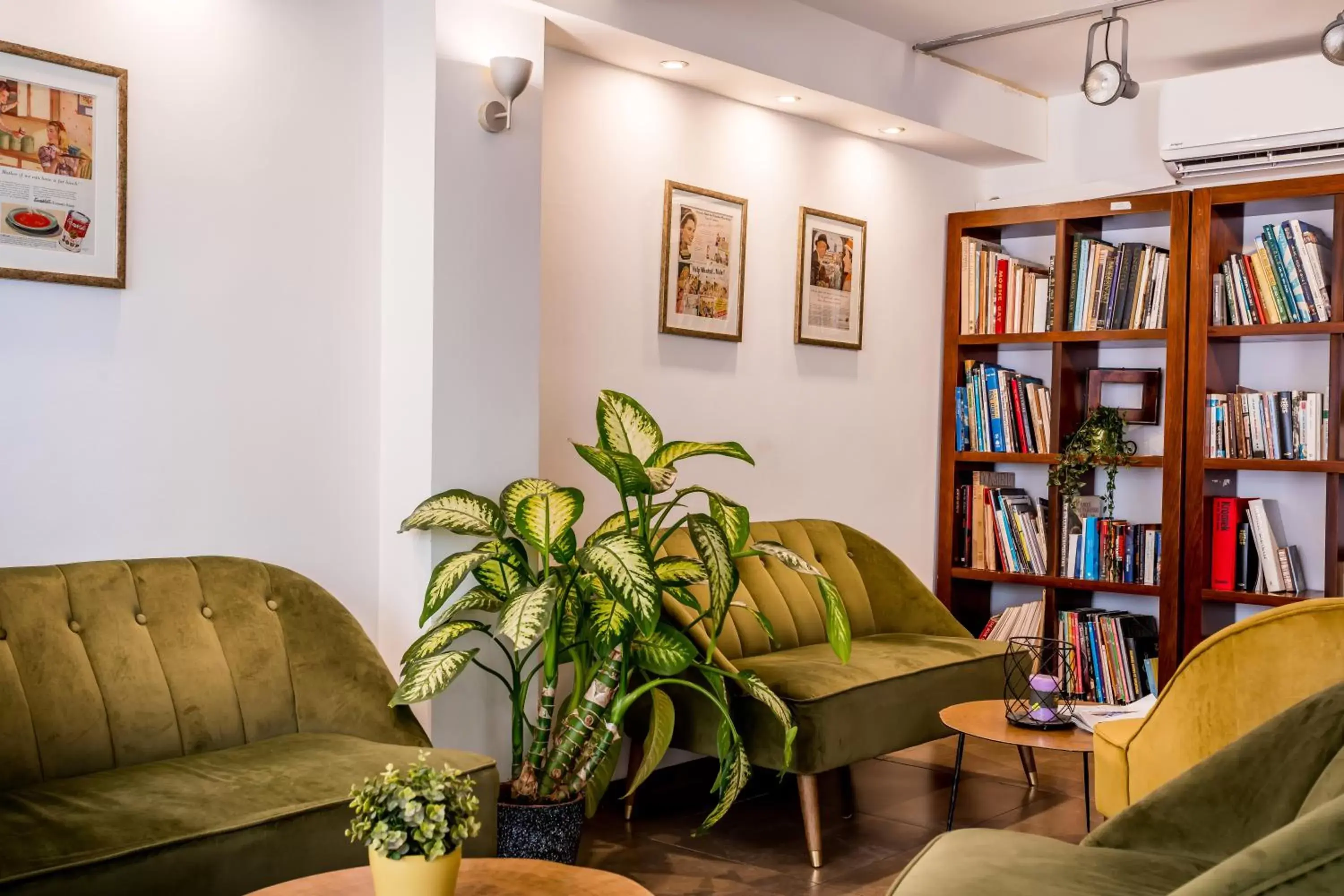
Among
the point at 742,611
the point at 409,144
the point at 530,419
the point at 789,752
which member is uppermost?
the point at 409,144

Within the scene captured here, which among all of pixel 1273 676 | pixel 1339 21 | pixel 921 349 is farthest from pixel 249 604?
pixel 1339 21

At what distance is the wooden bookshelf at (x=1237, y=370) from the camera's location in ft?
15.5

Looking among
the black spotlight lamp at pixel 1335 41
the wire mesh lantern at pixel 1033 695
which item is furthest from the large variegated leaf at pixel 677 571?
the black spotlight lamp at pixel 1335 41

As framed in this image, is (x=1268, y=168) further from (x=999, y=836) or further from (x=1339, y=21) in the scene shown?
(x=999, y=836)

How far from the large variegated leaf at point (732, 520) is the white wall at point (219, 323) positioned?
974 mm

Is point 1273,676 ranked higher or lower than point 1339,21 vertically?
lower

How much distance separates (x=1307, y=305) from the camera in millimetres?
4754

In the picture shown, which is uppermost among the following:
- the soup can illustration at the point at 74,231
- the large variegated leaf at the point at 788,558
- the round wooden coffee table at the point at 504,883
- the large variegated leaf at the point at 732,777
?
the soup can illustration at the point at 74,231

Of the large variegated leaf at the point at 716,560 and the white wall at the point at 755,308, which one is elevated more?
the white wall at the point at 755,308

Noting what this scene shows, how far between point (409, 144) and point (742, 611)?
179 cm

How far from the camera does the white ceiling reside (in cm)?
443

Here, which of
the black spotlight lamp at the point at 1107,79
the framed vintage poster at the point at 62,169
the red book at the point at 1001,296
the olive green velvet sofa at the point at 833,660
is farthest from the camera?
the red book at the point at 1001,296

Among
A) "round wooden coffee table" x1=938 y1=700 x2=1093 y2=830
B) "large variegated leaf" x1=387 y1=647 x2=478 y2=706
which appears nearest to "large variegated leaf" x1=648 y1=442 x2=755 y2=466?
"large variegated leaf" x1=387 y1=647 x2=478 y2=706

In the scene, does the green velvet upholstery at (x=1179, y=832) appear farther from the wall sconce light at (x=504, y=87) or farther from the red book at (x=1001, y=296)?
the red book at (x=1001, y=296)
